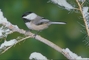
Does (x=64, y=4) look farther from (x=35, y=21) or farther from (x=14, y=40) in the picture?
(x=35, y=21)

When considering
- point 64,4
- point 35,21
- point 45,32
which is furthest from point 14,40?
point 45,32

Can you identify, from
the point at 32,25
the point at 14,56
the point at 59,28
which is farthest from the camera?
the point at 59,28

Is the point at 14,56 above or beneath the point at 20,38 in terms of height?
above

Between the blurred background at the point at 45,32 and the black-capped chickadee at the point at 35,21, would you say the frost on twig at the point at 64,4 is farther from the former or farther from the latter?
the blurred background at the point at 45,32

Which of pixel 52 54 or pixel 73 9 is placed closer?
pixel 73 9

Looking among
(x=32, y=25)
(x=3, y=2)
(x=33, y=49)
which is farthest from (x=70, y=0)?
(x=3, y=2)

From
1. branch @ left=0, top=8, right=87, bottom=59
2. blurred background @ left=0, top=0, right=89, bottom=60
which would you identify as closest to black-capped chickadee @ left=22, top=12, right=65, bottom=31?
branch @ left=0, top=8, right=87, bottom=59

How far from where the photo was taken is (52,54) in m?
1.92

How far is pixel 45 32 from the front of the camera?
1.97 metres

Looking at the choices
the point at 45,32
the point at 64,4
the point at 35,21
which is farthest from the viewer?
the point at 45,32

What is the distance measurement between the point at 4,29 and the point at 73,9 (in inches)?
5.6

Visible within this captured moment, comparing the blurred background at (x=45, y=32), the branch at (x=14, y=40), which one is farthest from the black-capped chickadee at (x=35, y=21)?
the blurred background at (x=45, y=32)

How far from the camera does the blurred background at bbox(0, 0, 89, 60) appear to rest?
188 centimetres

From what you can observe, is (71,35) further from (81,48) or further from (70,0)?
(70,0)
